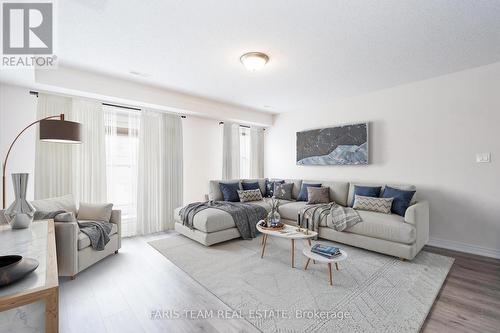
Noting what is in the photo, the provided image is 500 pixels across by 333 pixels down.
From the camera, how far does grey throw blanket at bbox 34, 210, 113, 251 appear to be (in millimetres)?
2473

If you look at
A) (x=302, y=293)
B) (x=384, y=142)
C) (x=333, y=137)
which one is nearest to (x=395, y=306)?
(x=302, y=293)

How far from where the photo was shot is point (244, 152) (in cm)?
603

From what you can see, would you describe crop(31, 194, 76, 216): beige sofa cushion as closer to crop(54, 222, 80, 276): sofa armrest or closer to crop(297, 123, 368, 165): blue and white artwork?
crop(54, 222, 80, 276): sofa armrest

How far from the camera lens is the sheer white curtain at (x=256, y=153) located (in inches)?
240

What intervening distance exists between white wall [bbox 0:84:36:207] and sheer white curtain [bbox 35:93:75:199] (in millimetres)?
65

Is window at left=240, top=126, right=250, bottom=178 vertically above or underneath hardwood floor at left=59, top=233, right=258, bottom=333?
above

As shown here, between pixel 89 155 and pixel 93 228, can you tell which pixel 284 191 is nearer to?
pixel 93 228

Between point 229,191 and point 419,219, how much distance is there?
307 centimetres

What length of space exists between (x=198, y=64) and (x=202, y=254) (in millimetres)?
2608

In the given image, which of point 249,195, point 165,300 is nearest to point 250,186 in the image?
point 249,195

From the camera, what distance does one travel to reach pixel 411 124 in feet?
12.4

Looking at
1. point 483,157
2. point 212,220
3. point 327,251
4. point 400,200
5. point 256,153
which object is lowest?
point 327,251

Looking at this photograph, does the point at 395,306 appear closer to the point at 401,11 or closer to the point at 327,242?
the point at 327,242

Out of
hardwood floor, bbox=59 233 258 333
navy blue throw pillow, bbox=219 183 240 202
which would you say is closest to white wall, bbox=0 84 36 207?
hardwood floor, bbox=59 233 258 333
